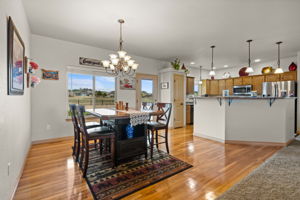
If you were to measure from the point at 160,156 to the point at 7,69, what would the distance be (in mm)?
2549

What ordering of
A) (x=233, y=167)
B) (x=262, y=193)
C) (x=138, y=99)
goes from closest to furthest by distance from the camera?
(x=262, y=193)
(x=233, y=167)
(x=138, y=99)

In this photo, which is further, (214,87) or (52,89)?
(214,87)

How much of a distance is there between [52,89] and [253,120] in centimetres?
512

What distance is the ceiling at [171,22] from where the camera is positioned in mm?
2309

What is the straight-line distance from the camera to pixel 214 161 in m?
2.58

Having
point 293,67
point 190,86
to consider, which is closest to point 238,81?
point 293,67

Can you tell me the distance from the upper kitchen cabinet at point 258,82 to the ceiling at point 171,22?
151 centimetres

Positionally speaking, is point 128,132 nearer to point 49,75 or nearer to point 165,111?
point 165,111

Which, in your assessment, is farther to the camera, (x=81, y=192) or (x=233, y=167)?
(x=233, y=167)

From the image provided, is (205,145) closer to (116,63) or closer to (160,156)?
(160,156)

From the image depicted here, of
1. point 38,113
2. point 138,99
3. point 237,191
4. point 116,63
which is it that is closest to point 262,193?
point 237,191

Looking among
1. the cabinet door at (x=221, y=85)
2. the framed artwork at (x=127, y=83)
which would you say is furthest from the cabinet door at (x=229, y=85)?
the framed artwork at (x=127, y=83)

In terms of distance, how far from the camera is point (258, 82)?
575cm

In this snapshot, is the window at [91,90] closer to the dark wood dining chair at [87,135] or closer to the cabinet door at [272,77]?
the dark wood dining chair at [87,135]
